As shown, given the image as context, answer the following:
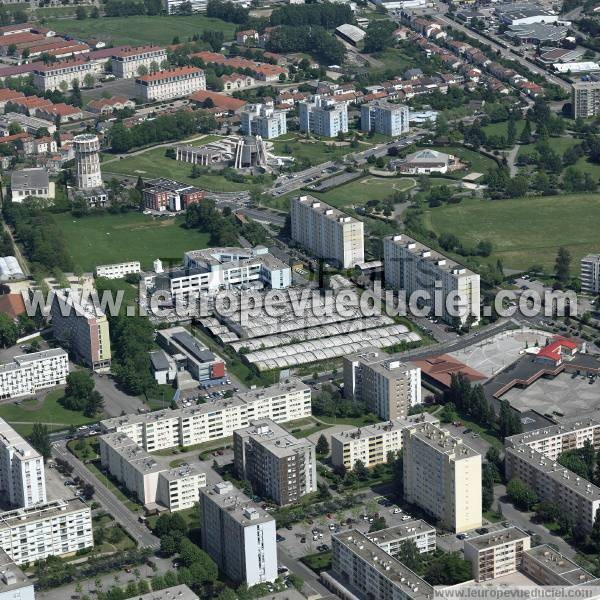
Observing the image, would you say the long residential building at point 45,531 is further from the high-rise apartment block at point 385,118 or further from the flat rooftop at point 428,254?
the high-rise apartment block at point 385,118

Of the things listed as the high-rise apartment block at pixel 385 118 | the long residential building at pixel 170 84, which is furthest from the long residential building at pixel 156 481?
the long residential building at pixel 170 84

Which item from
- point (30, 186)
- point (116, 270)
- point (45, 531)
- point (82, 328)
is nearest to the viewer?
point (45, 531)

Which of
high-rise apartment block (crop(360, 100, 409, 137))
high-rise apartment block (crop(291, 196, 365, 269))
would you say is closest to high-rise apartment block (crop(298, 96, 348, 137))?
high-rise apartment block (crop(360, 100, 409, 137))

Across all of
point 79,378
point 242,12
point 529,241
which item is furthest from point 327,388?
point 242,12

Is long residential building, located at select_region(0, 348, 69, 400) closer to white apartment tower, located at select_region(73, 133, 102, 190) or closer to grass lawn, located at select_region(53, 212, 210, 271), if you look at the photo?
grass lawn, located at select_region(53, 212, 210, 271)

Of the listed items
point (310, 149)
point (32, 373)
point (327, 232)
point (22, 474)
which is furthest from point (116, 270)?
point (310, 149)

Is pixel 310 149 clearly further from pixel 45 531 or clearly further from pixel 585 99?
pixel 45 531
